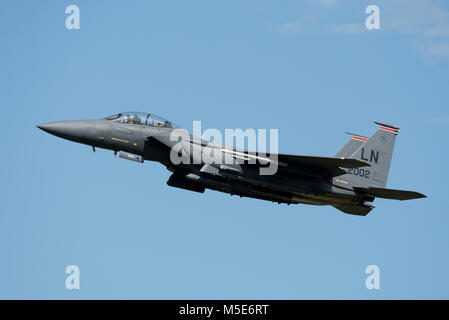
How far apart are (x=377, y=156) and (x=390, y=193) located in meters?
1.76

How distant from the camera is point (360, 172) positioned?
25125 millimetres

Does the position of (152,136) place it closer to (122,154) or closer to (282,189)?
(122,154)

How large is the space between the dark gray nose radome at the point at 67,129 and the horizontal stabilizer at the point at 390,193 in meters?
9.34

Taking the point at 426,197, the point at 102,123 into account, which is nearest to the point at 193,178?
the point at 102,123

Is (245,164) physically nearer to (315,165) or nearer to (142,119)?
(315,165)

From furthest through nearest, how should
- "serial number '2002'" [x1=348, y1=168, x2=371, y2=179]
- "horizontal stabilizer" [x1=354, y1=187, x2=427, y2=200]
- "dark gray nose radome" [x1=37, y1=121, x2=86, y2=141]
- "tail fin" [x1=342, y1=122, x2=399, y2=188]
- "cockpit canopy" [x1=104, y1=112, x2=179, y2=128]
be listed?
"tail fin" [x1=342, y1=122, x2=399, y2=188]
"serial number '2002'" [x1=348, y1=168, x2=371, y2=179]
"cockpit canopy" [x1=104, y1=112, x2=179, y2=128]
"dark gray nose radome" [x1=37, y1=121, x2=86, y2=141]
"horizontal stabilizer" [x1=354, y1=187, x2=427, y2=200]

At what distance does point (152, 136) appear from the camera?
2455 cm

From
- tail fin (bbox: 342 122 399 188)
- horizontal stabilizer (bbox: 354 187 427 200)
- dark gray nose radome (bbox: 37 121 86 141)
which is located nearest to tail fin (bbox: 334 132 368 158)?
tail fin (bbox: 342 122 399 188)

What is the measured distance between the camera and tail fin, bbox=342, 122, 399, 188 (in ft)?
82.5

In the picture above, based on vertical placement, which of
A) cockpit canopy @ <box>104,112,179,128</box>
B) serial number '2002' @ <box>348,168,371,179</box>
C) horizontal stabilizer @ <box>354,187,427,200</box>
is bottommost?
horizontal stabilizer @ <box>354,187,427,200</box>

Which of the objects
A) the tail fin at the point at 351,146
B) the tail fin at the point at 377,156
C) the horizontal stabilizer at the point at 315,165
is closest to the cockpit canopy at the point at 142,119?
the horizontal stabilizer at the point at 315,165

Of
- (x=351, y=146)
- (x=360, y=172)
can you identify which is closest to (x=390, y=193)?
(x=360, y=172)

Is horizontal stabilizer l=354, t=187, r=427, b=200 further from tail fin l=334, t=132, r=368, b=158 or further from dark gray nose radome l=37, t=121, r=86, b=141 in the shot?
dark gray nose radome l=37, t=121, r=86, b=141

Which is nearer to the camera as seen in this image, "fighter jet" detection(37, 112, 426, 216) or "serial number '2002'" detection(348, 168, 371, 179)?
"fighter jet" detection(37, 112, 426, 216)
